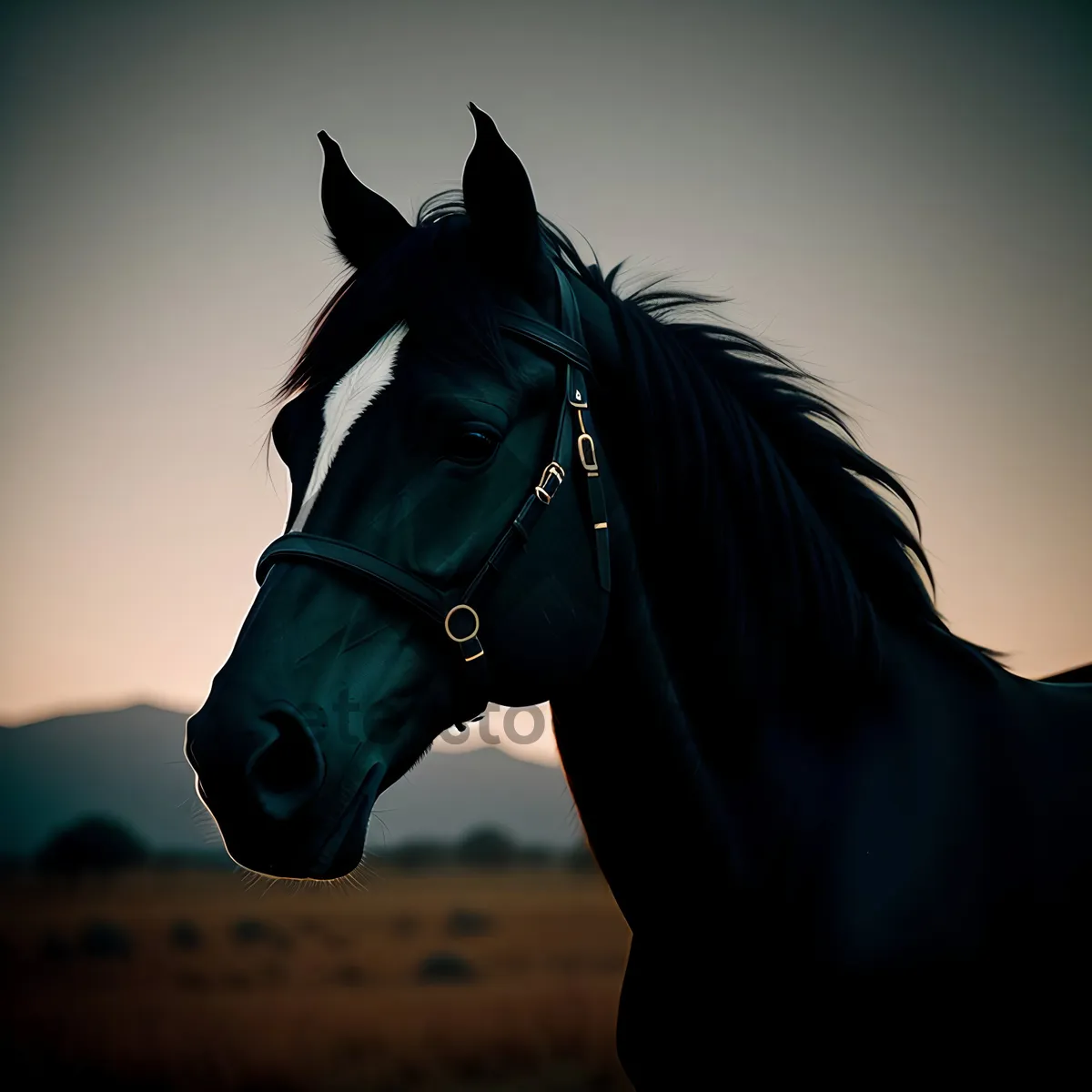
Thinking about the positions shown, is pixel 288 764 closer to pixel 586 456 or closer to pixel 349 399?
pixel 349 399

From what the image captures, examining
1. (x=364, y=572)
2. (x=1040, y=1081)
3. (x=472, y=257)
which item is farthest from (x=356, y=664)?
(x=1040, y=1081)

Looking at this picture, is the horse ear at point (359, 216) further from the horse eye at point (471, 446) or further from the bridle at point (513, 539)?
the horse eye at point (471, 446)

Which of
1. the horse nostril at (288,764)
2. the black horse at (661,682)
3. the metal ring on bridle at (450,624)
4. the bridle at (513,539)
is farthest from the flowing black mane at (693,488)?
the horse nostril at (288,764)

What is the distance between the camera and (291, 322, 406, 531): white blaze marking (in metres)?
2.04

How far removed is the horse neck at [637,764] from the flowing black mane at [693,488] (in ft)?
0.43

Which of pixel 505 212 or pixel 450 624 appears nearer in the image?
pixel 450 624

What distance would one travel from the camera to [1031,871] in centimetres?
221

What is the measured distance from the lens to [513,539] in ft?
A: 6.99

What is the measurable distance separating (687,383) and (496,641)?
2.91 feet

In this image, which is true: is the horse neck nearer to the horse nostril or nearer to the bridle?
the bridle

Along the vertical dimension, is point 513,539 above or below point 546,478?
below

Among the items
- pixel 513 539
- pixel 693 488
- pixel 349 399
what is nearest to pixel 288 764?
pixel 513 539

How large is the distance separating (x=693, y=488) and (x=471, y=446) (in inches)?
24.1

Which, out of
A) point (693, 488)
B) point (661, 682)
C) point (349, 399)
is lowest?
point (661, 682)
